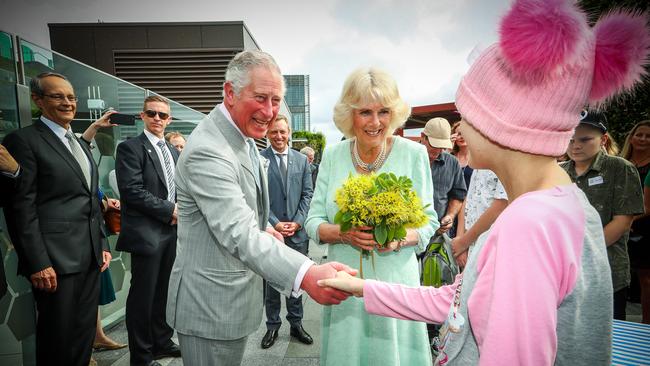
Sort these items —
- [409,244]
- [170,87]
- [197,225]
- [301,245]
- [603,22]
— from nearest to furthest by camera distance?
[603,22], [197,225], [409,244], [301,245], [170,87]

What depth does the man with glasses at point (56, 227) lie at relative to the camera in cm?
252

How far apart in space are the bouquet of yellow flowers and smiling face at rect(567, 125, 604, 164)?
2.17 metres

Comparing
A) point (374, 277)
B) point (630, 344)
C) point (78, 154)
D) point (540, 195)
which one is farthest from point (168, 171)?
point (630, 344)

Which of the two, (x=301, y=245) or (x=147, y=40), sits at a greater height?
(x=147, y=40)

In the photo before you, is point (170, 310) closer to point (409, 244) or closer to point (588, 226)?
point (409, 244)

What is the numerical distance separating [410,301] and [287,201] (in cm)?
334

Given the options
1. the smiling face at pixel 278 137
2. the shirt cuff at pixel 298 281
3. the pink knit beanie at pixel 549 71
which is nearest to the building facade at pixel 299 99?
the smiling face at pixel 278 137

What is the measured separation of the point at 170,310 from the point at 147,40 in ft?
73.2

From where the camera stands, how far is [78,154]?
2965mm

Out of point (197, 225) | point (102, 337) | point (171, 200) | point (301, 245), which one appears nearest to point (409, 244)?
point (197, 225)

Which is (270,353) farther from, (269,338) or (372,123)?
(372,123)

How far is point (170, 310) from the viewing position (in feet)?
5.94

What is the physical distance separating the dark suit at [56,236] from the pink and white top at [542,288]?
10.2 feet

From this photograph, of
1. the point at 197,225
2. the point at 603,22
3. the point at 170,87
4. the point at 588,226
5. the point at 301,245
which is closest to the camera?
the point at 588,226
